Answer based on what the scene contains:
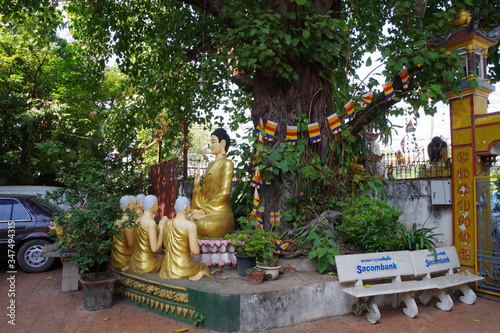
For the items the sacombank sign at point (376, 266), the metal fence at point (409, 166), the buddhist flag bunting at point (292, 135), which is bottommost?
the sacombank sign at point (376, 266)

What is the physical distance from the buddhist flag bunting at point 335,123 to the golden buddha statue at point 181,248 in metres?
2.88

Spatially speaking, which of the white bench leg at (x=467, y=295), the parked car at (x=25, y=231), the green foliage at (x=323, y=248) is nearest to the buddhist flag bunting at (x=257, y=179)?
the green foliage at (x=323, y=248)

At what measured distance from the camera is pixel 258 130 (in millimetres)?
6941

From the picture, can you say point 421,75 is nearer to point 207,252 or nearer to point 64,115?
point 207,252

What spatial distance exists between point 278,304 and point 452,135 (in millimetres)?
4113

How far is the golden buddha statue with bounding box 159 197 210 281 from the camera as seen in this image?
16.7 feet

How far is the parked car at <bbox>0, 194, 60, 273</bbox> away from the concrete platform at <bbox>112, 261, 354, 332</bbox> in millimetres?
3230

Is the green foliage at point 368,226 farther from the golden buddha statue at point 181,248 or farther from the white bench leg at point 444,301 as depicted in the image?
the golden buddha statue at point 181,248

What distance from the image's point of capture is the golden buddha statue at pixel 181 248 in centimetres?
510

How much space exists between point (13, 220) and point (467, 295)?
7972mm

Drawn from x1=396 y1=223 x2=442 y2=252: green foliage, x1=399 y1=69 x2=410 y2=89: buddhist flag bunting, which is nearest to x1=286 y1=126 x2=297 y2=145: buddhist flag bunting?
x1=399 y1=69 x2=410 y2=89: buddhist flag bunting

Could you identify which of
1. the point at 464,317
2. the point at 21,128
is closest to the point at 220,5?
the point at 464,317

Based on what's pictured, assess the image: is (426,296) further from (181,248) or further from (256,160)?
(181,248)

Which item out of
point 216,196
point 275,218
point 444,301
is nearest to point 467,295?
point 444,301
